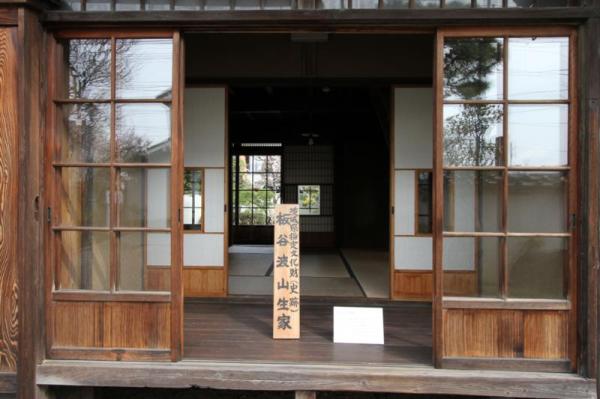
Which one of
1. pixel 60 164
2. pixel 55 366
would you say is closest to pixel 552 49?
pixel 60 164

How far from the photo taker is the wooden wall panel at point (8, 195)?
2.82 meters

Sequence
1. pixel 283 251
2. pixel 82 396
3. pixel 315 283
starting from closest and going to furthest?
pixel 82 396 → pixel 283 251 → pixel 315 283

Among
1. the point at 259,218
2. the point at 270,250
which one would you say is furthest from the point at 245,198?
the point at 270,250

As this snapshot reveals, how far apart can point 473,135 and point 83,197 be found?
2.69 meters

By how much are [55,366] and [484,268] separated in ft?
9.51

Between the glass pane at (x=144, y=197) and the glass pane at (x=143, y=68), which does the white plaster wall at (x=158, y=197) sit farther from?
the glass pane at (x=143, y=68)

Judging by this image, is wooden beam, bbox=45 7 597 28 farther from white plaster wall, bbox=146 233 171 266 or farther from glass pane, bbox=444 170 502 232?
white plaster wall, bbox=146 233 171 266

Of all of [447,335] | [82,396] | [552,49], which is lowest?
[82,396]

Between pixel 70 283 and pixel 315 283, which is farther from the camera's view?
pixel 315 283

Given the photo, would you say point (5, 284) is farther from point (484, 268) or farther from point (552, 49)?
point (552, 49)

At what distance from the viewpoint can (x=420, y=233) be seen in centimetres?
481

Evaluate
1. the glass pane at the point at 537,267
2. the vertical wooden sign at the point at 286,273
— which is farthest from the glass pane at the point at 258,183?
the glass pane at the point at 537,267

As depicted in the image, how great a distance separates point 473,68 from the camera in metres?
2.90

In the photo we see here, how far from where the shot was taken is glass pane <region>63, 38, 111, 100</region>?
2.97 m
